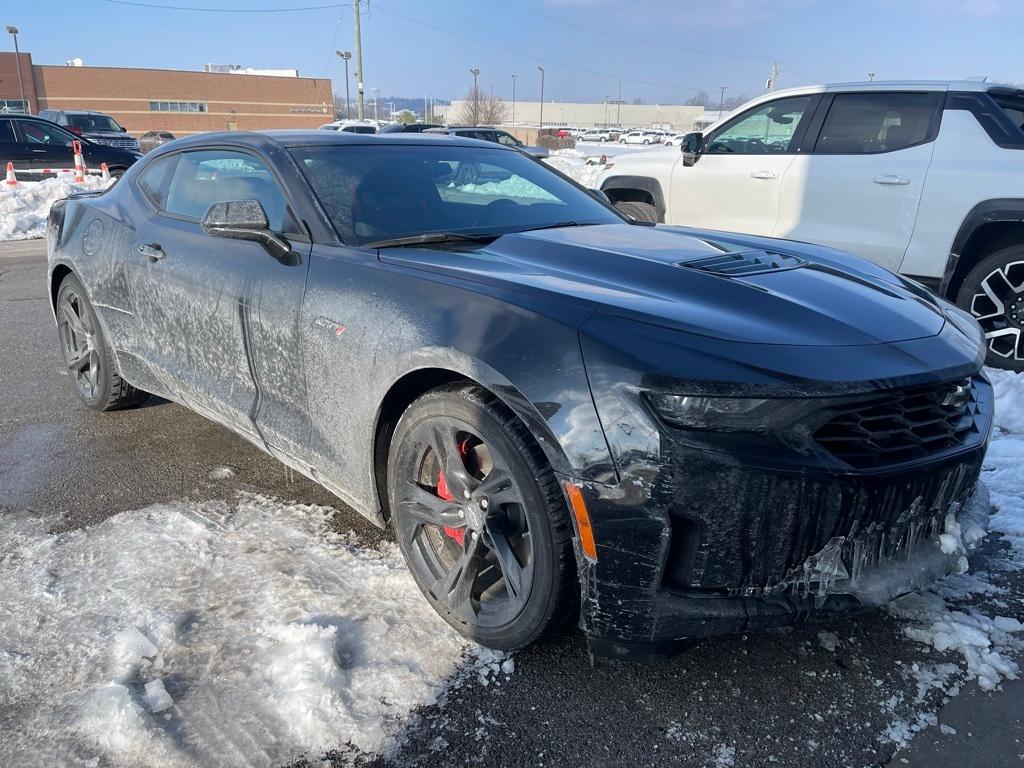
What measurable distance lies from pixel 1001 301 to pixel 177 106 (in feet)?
242

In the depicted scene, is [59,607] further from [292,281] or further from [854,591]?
[854,591]

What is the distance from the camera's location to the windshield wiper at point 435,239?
2809 mm

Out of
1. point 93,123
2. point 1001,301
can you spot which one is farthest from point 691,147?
point 93,123

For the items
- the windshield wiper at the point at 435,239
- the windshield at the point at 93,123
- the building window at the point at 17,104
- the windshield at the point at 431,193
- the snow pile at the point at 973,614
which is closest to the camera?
the snow pile at the point at 973,614

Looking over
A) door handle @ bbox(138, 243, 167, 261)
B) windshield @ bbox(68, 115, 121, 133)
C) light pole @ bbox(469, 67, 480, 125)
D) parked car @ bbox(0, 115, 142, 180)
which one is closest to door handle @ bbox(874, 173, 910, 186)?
door handle @ bbox(138, 243, 167, 261)

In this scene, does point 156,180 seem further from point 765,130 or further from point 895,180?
point 895,180

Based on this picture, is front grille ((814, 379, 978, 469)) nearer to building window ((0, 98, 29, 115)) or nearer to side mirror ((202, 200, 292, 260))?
side mirror ((202, 200, 292, 260))

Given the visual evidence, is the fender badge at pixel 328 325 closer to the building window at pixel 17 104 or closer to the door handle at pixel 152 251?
the door handle at pixel 152 251

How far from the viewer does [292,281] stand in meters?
2.83

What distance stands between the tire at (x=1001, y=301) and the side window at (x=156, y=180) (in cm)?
483

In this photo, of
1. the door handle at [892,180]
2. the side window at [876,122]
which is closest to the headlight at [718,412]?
the door handle at [892,180]

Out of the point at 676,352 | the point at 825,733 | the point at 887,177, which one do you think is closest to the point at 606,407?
the point at 676,352

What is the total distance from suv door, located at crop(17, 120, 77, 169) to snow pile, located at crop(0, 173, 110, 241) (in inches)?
76.8

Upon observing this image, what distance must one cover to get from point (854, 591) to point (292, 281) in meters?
2.09
